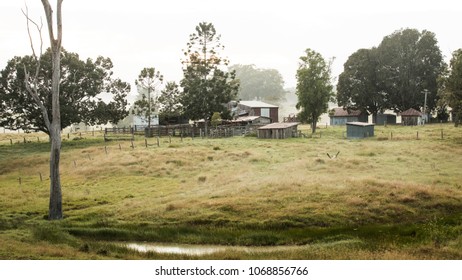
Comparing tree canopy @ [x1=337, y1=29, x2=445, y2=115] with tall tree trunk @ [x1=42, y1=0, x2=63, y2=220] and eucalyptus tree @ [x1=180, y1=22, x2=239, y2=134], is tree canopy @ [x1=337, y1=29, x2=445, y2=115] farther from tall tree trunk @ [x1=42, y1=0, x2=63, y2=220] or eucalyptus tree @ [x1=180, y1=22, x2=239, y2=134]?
tall tree trunk @ [x1=42, y1=0, x2=63, y2=220]

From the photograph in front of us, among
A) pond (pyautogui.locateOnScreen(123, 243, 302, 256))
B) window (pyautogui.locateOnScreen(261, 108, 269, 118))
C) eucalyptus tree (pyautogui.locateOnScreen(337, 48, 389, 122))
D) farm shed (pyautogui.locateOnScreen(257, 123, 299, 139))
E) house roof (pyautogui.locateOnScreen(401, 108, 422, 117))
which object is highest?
eucalyptus tree (pyautogui.locateOnScreen(337, 48, 389, 122))

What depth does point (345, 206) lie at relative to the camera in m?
21.6

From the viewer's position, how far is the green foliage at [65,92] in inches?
2116

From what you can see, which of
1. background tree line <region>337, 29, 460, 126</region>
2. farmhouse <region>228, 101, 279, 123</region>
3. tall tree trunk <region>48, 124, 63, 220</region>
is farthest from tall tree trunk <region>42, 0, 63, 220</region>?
farmhouse <region>228, 101, 279, 123</region>

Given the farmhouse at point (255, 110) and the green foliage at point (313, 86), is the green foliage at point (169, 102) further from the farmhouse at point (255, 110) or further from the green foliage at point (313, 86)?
the green foliage at point (313, 86)

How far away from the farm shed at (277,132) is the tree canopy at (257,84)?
68.2m

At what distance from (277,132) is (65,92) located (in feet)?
91.4

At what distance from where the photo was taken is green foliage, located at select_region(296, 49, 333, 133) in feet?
197

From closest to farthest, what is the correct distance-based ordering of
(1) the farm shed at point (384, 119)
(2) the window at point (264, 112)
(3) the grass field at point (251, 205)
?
(3) the grass field at point (251, 205) → (1) the farm shed at point (384, 119) → (2) the window at point (264, 112)

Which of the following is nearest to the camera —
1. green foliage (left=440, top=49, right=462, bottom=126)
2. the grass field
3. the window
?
the grass field

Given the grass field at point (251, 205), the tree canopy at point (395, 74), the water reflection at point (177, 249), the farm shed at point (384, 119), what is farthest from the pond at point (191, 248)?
the farm shed at point (384, 119)

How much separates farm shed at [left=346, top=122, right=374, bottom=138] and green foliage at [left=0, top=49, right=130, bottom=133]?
3223 cm

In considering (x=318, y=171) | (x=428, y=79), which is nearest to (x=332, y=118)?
(x=428, y=79)

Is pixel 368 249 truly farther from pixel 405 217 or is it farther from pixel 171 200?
pixel 171 200
